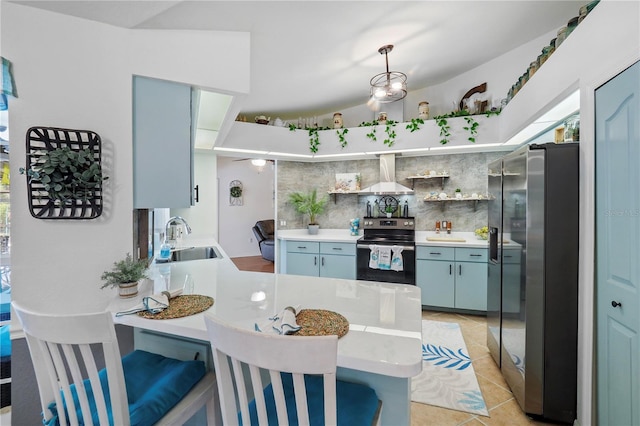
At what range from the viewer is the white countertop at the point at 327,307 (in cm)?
93

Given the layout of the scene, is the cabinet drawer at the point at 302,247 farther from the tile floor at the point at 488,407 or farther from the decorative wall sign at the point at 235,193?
the decorative wall sign at the point at 235,193

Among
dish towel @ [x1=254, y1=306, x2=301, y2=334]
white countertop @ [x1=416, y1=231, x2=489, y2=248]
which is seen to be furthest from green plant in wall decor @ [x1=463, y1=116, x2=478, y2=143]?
dish towel @ [x1=254, y1=306, x2=301, y2=334]

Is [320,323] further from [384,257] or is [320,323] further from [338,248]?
[338,248]

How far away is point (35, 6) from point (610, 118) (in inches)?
119

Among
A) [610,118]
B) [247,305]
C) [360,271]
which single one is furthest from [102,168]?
[360,271]

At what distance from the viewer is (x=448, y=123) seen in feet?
12.1

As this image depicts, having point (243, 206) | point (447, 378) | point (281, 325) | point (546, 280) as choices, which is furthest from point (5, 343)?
point (243, 206)

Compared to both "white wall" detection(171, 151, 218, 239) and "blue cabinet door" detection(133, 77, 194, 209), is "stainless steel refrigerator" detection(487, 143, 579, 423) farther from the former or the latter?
"white wall" detection(171, 151, 218, 239)

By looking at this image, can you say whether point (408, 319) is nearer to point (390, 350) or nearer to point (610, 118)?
point (390, 350)

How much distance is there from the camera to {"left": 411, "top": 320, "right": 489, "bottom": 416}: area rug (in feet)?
6.84

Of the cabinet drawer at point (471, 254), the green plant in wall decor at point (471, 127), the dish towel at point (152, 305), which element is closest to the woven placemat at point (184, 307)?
the dish towel at point (152, 305)

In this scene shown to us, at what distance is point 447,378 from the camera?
7.73 ft

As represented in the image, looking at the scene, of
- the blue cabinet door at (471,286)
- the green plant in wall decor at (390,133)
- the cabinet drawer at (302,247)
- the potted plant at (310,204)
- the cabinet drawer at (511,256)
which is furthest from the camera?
the potted plant at (310,204)

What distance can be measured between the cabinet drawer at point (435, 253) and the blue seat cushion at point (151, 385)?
10.1 ft
